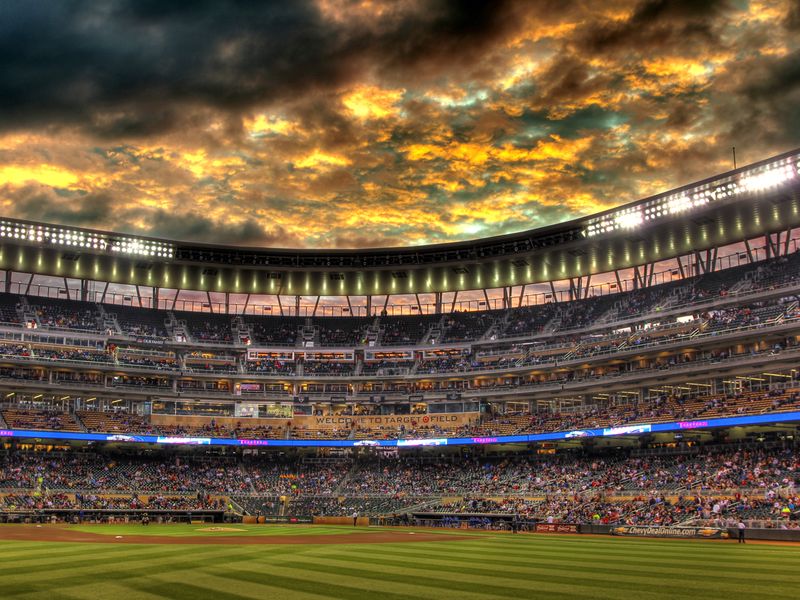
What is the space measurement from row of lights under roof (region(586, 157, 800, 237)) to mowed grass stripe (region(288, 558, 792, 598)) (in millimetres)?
43569

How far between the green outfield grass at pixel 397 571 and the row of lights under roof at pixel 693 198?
33.4m


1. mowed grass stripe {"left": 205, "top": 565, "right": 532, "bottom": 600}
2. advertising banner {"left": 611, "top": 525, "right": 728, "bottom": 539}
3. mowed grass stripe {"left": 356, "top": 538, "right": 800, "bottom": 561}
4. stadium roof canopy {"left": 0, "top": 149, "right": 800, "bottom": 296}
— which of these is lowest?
advertising banner {"left": 611, "top": 525, "right": 728, "bottom": 539}

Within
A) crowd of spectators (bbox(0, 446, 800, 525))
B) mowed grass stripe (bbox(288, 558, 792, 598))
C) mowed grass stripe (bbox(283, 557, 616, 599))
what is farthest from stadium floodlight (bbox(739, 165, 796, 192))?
mowed grass stripe (bbox(283, 557, 616, 599))

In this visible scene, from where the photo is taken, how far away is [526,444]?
80.3 metres

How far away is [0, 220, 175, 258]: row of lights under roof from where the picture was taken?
7850cm

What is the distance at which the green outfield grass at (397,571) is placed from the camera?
20.8 metres

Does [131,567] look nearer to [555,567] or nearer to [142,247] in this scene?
A: [555,567]

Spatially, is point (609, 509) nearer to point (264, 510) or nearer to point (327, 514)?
point (327, 514)

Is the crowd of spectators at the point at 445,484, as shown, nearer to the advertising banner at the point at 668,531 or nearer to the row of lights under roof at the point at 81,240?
the advertising banner at the point at 668,531

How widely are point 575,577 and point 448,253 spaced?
65499 mm

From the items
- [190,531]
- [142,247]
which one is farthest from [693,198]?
[142,247]

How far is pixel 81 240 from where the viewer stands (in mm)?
82000

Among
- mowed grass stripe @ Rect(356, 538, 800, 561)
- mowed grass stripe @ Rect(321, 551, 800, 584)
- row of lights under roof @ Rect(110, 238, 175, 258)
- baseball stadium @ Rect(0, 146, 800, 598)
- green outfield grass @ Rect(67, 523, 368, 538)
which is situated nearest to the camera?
mowed grass stripe @ Rect(321, 551, 800, 584)

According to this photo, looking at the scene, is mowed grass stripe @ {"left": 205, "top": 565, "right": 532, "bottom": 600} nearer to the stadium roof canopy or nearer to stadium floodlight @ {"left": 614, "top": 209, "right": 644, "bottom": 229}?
the stadium roof canopy
